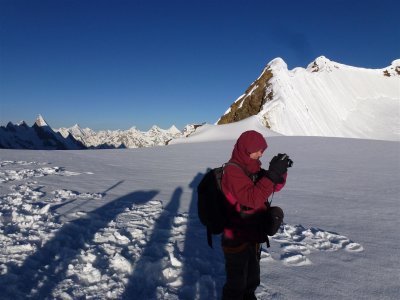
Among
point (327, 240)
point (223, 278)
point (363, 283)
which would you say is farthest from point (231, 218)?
point (327, 240)

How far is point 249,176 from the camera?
351cm

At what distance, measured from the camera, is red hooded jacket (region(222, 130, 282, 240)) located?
330 centimetres

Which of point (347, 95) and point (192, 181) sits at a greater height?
point (347, 95)

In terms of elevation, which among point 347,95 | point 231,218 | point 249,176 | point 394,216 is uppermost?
point 347,95

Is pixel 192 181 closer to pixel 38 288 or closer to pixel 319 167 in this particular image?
pixel 319 167

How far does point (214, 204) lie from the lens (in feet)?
11.6

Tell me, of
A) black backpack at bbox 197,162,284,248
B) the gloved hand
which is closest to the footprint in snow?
black backpack at bbox 197,162,284,248

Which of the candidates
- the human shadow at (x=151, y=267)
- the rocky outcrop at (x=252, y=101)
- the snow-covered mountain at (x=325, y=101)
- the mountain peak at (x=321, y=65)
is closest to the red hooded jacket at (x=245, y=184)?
the human shadow at (x=151, y=267)

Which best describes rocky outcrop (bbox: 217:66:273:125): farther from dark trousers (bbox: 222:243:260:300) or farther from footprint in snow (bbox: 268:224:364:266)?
dark trousers (bbox: 222:243:260:300)

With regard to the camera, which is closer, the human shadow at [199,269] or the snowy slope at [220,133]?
the human shadow at [199,269]

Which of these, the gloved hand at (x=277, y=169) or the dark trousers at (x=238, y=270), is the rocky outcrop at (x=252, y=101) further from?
the gloved hand at (x=277, y=169)

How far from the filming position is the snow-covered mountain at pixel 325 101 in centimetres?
6538

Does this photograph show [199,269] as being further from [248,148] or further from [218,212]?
[248,148]

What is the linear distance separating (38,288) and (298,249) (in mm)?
3901
